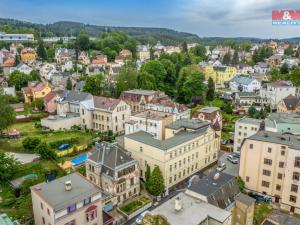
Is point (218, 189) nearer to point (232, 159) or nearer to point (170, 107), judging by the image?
point (232, 159)

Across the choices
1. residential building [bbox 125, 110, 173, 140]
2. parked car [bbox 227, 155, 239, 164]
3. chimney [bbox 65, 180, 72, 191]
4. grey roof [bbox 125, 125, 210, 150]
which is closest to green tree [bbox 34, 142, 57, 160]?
grey roof [bbox 125, 125, 210, 150]

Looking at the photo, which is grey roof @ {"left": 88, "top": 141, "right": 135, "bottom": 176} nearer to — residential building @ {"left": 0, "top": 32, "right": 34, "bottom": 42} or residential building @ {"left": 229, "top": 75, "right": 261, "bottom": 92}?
residential building @ {"left": 229, "top": 75, "right": 261, "bottom": 92}

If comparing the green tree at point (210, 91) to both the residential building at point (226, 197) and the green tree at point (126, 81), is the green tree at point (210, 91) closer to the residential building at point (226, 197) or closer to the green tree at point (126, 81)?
the green tree at point (126, 81)

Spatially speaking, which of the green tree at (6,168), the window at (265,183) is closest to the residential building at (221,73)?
the window at (265,183)

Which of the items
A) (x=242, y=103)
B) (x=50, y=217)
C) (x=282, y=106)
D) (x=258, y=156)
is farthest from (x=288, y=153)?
(x=242, y=103)

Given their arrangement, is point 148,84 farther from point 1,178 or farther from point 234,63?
point 234,63

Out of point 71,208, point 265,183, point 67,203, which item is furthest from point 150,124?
point 67,203
